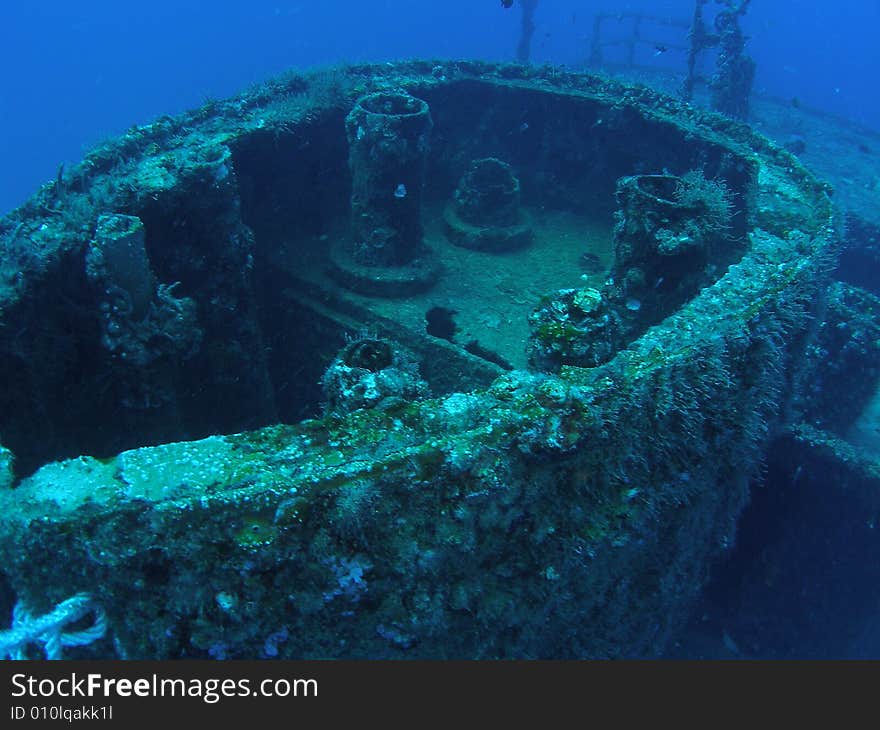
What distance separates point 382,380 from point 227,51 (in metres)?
91.4

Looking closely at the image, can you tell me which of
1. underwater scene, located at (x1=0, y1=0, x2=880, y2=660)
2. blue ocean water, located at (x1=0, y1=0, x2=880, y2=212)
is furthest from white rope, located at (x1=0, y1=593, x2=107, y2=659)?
blue ocean water, located at (x1=0, y1=0, x2=880, y2=212)

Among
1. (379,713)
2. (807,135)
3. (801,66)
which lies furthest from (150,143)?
(801,66)

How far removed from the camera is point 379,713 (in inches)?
96.4

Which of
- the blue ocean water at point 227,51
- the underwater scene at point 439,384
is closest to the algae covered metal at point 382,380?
the underwater scene at point 439,384

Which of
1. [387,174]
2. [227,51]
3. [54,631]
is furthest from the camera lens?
[227,51]

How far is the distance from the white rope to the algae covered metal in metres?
0.06

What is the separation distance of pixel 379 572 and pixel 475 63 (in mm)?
9221

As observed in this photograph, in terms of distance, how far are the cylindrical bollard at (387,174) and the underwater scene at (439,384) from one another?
0.11 feet

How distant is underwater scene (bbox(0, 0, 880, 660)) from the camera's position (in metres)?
2.36

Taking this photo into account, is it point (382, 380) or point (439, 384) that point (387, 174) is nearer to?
point (439, 384)

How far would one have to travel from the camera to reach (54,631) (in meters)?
2.18

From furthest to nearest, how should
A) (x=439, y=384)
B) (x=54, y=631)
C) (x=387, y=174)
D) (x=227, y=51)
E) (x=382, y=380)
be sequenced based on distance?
(x=227, y=51) < (x=387, y=174) < (x=439, y=384) < (x=382, y=380) < (x=54, y=631)

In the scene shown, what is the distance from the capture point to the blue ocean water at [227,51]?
5778 cm

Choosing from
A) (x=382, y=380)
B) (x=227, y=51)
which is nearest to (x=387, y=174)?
(x=382, y=380)
